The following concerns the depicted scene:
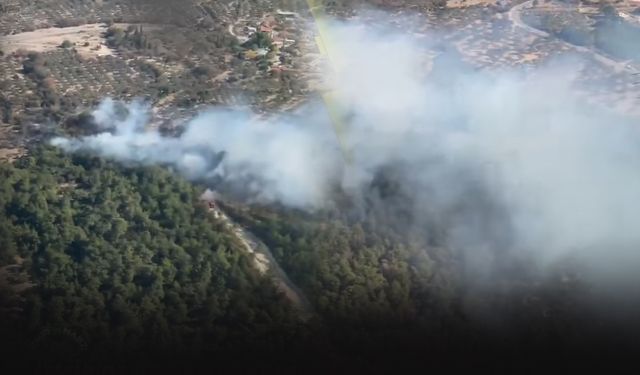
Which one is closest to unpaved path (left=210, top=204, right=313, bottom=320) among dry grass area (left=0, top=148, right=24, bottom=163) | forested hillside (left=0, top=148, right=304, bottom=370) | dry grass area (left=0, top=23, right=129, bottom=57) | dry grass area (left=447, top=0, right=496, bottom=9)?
forested hillside (left=0, top=148, right=304, bottom=370)

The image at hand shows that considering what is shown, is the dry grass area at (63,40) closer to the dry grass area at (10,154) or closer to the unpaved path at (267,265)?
the dry grass area at (10,154)

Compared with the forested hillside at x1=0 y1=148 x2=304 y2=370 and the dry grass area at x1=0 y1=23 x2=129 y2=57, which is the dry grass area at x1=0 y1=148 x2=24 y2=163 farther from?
the dry grass area at x1=0 y1=23 x2=129 y2=57

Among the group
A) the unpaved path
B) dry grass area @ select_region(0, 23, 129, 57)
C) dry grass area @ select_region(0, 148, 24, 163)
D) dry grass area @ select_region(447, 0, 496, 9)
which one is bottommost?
the unpaved path

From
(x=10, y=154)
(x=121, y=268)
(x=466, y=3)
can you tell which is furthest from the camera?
(x=466, y=3)

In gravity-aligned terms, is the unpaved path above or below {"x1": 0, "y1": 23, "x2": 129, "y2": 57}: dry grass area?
below

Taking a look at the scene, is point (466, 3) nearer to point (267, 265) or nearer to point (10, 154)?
point (10, 154)

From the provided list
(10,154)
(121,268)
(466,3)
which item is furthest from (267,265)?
(466,3)

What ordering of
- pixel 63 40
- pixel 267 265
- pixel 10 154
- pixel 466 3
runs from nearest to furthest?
1. pixel 267 265
2. pixel 10 154
3. pixel 63 40
4. pixel 466 3

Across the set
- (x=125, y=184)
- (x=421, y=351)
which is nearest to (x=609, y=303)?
(x=421, y=351)

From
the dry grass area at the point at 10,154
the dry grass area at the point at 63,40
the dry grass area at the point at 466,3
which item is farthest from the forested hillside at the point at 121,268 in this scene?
the dry grass area at the point at 466,3
